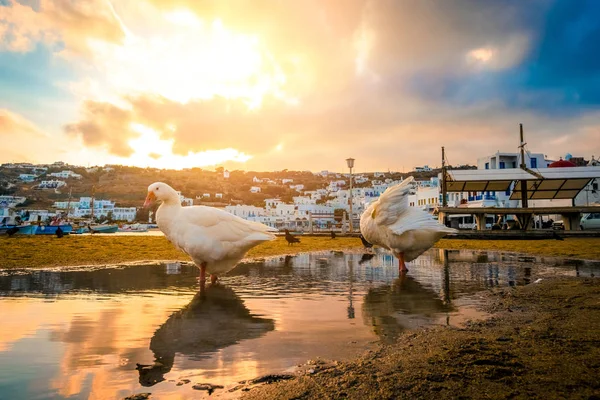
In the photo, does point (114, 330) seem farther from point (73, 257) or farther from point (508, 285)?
point (73, 257)

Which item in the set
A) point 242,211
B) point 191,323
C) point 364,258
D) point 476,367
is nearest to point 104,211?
point 242,211

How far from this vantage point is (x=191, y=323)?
14.3ft

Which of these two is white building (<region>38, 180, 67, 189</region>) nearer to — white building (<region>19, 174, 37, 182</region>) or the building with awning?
white building (<region>19, 174, 37, 182</region>)

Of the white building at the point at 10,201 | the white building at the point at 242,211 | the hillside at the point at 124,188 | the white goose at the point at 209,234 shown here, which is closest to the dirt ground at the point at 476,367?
the white goose at the point at 209,234

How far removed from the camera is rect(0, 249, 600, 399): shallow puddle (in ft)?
9.21

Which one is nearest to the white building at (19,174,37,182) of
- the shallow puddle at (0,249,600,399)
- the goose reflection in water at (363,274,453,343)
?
the shallow puddle at (0,249,600,399)

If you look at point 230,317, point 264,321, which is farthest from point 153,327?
point 264,321

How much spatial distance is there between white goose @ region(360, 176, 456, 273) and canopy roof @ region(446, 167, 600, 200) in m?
19.5

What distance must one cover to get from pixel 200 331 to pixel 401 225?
5982mm

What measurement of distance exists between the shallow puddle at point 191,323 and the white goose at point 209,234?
1.82 feet

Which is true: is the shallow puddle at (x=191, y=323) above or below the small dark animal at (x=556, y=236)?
below

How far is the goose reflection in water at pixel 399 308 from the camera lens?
13.6 feet

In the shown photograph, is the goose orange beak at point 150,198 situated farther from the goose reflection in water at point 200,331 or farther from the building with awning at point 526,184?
the building with awning at point 526,184

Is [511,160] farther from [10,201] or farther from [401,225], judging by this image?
[10,201]
